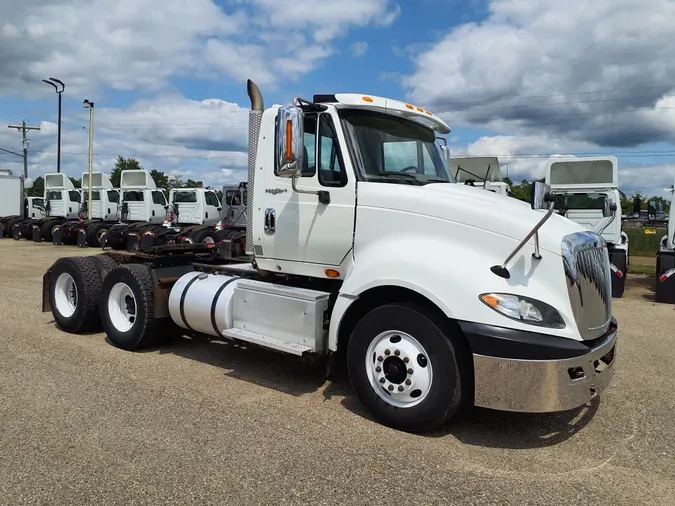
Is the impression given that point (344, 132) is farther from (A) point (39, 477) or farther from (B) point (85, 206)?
(B) point (85, 206)

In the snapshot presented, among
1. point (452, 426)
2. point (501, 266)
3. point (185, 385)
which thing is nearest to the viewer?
point (501, 266)

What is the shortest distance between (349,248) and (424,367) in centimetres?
126

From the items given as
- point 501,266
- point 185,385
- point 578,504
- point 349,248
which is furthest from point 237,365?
point 578,504

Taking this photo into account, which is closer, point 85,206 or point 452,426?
point 452,426

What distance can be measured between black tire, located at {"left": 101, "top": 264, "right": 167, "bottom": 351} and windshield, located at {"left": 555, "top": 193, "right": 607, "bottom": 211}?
34.6ft

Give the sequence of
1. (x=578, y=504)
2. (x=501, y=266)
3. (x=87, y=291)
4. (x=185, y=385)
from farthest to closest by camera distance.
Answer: (x=87, y=291), (x=185, y=385), (x=501, y=266), (x=578, y=504)

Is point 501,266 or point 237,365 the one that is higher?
point 501,266

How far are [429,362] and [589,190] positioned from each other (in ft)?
37.8

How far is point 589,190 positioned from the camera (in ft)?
45.8

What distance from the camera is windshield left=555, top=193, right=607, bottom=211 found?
45.3 ft

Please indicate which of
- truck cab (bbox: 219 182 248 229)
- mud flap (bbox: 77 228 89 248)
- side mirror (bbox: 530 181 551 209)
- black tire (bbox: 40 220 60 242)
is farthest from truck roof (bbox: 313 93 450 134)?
black tire (bbox: 40 220 60 242)

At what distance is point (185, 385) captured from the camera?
539 centimetres

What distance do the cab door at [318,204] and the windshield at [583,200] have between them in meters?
10.2

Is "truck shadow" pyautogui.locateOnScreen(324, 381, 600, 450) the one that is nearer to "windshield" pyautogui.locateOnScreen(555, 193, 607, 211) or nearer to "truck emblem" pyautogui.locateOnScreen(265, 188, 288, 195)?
"truck emblem" pyautogui.locateOnScreen(265, 188, 288, 195)
